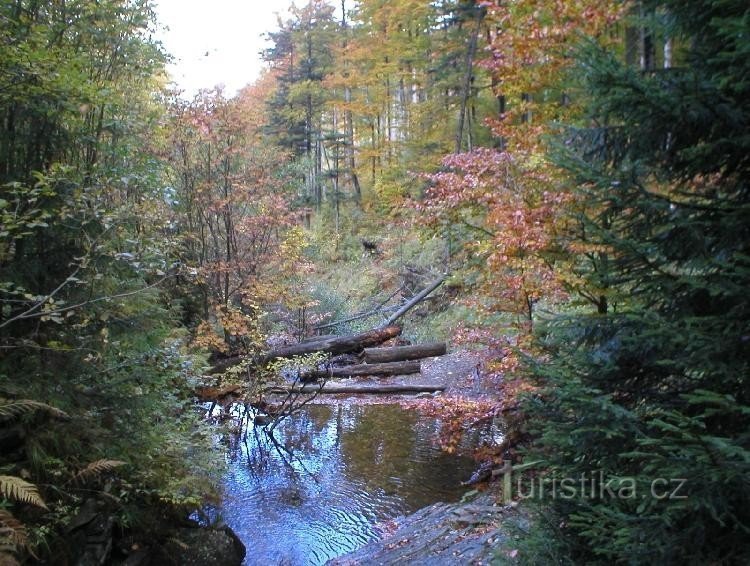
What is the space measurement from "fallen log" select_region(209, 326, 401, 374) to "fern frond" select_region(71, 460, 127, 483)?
24.4 ft

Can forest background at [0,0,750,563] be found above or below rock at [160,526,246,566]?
above

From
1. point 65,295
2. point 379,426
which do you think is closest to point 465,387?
point 379,426

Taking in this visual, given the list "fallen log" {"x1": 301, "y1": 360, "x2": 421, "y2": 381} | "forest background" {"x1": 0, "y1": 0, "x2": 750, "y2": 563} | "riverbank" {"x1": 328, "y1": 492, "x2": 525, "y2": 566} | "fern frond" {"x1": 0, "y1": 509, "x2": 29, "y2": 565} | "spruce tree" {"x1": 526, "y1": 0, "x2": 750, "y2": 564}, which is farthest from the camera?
"fallen log" {"x1": 301, "y1": 360, "x2": 421, "y2": 381}

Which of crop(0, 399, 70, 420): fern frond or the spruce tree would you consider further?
crop(0, 399, 70, 420): fern frond

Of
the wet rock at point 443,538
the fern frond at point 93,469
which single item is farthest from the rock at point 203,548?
the wet rock at point 443,538

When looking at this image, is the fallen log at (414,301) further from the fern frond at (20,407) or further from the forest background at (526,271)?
the fern frond at (20,407)

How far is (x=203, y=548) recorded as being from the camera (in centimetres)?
547

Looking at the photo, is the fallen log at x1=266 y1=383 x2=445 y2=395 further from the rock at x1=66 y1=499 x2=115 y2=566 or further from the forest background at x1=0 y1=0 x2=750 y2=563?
the rock at x1=66 y1=499 x2=115 y2=566

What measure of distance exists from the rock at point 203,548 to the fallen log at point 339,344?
652 centimetres

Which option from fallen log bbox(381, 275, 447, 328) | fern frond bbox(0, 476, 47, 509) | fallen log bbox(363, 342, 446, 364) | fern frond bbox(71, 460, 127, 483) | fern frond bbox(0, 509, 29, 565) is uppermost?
fern frond bbox(0, 476, 47, 509)

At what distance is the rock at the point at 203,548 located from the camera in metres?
5.19

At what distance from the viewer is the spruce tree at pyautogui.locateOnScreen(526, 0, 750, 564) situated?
2197 mm


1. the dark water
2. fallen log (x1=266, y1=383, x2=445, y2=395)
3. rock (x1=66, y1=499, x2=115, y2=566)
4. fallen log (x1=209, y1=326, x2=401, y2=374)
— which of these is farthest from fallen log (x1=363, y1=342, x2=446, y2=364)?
rock (x1=66, y1=499, x2=115, y2=566)

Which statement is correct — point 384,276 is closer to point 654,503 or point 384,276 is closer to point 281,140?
point 281,140
